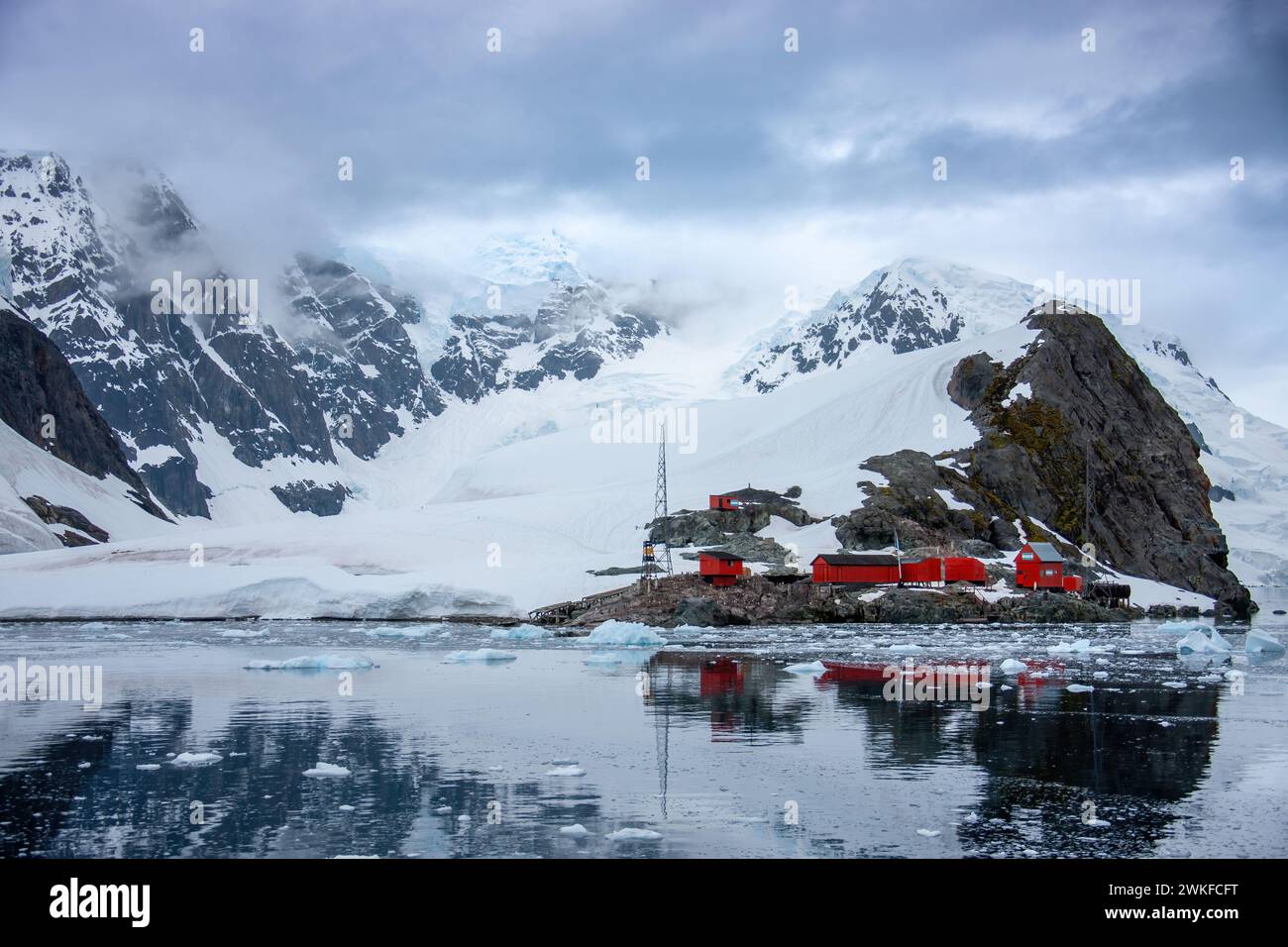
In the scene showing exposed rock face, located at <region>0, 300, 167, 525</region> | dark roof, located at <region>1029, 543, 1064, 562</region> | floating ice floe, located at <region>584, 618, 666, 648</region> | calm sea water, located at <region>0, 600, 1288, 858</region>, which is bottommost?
floating ice floe, located at <region>584, 618, 666, 648</region>

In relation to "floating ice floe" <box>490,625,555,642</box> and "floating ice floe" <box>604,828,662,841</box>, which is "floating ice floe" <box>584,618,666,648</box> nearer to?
"floating ice floe" <box>490,625,555,642</box>

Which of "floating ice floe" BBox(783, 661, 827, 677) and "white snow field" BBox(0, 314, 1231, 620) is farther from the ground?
"white snow field" BBox(0, 314, 1231, 620)

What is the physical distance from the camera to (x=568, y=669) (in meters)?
47.4

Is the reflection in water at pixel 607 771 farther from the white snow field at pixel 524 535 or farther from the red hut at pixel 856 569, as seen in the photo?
the red hut at pixel 856 569

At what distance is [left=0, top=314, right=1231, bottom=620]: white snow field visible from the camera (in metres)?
86.8

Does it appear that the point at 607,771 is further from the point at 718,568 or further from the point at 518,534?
the point at 518,534

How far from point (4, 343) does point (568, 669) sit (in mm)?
164064

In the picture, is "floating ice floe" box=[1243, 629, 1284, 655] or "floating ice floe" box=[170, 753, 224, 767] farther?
"floating ice floe" box=[1243, 629, 1284, 655]

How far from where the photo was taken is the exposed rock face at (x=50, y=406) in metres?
178

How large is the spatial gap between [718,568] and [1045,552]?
92.4 feet

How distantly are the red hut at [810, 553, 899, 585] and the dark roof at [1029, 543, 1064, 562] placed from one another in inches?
472

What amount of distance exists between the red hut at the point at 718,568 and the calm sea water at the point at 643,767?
44.4 meters

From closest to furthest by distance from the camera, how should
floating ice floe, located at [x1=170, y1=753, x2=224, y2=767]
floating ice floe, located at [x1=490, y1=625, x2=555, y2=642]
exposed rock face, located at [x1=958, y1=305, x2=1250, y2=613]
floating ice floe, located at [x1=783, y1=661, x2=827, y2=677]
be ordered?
floating ice floe, located at [x1=170, y1=753, x2=224, y2=767] < floating ice floe, located at [x1=783, y1=661, x2=827, y2=677] < floating ice floe, located at [x1=490, y1=625, x2=555, y2=642] < exposed rock face, located at [x1=958, y1=305, x2=1250, y2=613]

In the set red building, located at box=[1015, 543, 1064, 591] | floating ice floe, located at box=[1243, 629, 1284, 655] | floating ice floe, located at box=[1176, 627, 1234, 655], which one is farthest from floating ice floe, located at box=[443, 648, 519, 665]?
red building, located at box=[1015, 543, 1064, 591]
